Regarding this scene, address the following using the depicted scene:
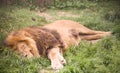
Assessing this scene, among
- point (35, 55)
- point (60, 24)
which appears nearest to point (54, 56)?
point (35, 55)

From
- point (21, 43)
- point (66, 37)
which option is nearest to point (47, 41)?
point (21, 43)

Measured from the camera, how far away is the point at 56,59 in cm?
553

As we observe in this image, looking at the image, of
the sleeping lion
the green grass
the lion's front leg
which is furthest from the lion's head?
the lion's front leg

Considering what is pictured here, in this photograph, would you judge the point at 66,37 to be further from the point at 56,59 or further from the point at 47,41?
the point at 56,59

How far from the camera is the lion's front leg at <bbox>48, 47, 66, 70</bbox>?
5.27m

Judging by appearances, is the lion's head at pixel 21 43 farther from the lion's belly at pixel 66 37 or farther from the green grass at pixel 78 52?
the lion's belly at pixel 66 37

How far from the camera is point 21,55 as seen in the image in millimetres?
5504

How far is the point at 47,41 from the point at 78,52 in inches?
25.5

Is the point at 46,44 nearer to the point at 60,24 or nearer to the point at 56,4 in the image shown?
the point at 60,24

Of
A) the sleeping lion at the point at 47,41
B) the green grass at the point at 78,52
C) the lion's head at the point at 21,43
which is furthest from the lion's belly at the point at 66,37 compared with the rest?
the lion's head at the point at 21,43

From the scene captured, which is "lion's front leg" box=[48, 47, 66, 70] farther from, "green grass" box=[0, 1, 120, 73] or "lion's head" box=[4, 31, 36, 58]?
"lion's head" box=[4, 31, 36, 58]

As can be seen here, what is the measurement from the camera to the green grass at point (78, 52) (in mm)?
5031

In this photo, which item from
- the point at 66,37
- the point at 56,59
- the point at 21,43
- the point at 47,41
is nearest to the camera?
the point at 56,59

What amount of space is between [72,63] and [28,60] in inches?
29.8
